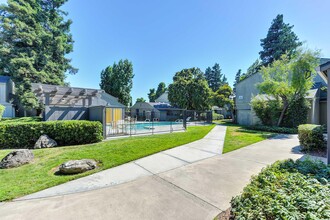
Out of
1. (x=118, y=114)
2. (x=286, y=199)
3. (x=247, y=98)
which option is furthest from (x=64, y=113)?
(x=247, y=98)

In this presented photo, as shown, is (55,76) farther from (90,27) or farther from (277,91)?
(277,91)

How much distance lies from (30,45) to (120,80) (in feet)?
50.1

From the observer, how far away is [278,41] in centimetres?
2745

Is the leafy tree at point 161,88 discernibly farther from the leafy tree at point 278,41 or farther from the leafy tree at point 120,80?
the leafy tree at point 278,41

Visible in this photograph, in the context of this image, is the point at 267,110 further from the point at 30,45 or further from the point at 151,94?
the point at 151,94

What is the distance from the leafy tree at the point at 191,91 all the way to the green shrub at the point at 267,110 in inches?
369

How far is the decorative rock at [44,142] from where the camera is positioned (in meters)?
6.81

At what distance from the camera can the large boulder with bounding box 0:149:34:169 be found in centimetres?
462

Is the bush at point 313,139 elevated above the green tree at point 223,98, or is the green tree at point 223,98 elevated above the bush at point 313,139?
the green tree at point 223,98

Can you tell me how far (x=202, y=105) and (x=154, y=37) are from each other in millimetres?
14759

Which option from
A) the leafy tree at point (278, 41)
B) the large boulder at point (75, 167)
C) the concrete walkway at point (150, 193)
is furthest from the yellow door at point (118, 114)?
the leafy tree at point (278, 41)

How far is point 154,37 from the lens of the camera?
560 inches

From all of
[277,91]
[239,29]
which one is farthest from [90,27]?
[277,91]

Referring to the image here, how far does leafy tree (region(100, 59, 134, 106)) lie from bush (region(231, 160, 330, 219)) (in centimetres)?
3065
